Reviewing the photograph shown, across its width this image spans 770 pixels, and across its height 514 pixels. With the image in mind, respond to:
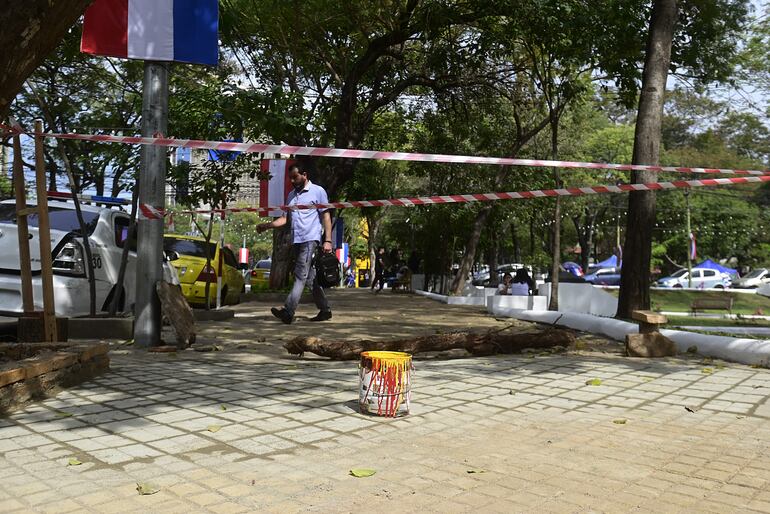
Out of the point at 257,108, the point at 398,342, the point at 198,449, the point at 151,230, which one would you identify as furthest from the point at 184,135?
the point at 198,449

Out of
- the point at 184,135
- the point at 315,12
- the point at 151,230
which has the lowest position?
the point at 151,230

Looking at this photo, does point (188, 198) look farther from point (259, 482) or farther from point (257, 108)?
point (259, 482)

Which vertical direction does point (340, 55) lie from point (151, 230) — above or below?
above

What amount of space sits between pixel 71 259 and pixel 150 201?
1388mm

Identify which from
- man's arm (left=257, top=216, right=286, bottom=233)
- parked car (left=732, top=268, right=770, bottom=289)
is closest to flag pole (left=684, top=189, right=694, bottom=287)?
parked car (left=732, top=268, right=770, bottom=289)

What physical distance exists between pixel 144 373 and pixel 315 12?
458 inches

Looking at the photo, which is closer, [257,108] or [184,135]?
[257,108]

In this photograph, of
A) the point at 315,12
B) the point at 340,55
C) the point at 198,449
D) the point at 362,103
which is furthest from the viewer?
the point at 362,103

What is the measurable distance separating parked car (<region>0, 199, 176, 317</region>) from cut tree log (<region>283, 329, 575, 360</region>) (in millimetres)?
2665

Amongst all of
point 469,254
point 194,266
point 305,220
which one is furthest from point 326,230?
point 469,254

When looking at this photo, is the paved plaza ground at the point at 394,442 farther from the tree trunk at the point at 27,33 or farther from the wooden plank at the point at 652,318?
the tree trunk at the point at 27,33

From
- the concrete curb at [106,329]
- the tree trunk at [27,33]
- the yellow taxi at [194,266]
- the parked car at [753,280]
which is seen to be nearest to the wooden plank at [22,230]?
the concrete curb at [106,329]

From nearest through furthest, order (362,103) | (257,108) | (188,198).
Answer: (257,108), (188,198), (362,103)

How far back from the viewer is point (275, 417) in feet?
13.8
